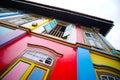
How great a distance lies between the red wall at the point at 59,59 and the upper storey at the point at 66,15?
16.8 feet

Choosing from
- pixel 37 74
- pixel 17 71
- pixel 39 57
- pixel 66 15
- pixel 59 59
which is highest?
pixel 66 15

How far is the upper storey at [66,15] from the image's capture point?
10445 mm

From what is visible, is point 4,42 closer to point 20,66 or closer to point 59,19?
point 20,66

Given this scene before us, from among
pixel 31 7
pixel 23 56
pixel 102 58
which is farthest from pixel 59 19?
pixel 23 56

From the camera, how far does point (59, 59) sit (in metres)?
4.98

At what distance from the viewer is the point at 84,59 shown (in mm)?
5164

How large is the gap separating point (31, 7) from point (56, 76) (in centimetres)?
864

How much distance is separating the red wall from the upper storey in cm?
511

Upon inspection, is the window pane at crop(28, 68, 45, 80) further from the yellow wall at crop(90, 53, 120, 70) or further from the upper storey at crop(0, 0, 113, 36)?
the upper storey at crop(0, 0, 113, 36)

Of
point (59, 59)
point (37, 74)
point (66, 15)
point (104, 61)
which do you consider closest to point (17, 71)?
point (37, 74)

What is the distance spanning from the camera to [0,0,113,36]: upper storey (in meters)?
10.4

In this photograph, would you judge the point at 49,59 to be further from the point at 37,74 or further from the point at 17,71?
the point at 17,71

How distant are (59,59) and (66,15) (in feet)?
21.0

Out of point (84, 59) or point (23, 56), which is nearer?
point (23, 56)
